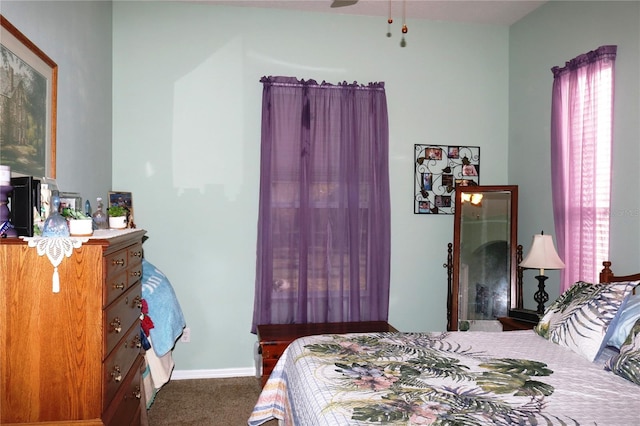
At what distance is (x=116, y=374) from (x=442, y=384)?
1.34 m

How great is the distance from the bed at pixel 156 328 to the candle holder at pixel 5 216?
1.09m

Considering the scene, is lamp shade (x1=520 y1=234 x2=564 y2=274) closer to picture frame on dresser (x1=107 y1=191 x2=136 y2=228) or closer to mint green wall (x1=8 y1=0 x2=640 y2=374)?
mint green wall (x1=8 y1=0 x2=640 y2=374)

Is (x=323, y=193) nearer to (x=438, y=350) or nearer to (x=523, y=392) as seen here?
(x=438, y=350)

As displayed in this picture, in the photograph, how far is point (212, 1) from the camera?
12.1 feet

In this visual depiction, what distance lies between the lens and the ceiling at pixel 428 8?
370 centimetres

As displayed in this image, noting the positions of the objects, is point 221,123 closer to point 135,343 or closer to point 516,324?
point 135,343

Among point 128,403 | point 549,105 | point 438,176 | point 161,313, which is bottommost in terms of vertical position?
point 128,403

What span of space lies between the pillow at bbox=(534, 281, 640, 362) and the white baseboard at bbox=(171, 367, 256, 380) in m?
2.33

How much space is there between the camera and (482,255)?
3.90 metres

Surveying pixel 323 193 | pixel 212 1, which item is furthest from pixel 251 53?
pixel 323 193

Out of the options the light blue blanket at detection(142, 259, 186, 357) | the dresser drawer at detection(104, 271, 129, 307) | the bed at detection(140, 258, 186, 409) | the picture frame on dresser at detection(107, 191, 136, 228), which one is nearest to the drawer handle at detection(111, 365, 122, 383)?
the dresser drawer at detection(104, 271, 129, 307)

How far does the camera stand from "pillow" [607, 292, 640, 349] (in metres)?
2.15

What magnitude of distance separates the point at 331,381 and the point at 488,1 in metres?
3.24

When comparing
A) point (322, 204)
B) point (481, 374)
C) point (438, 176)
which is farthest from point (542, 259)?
point (322, 204)
